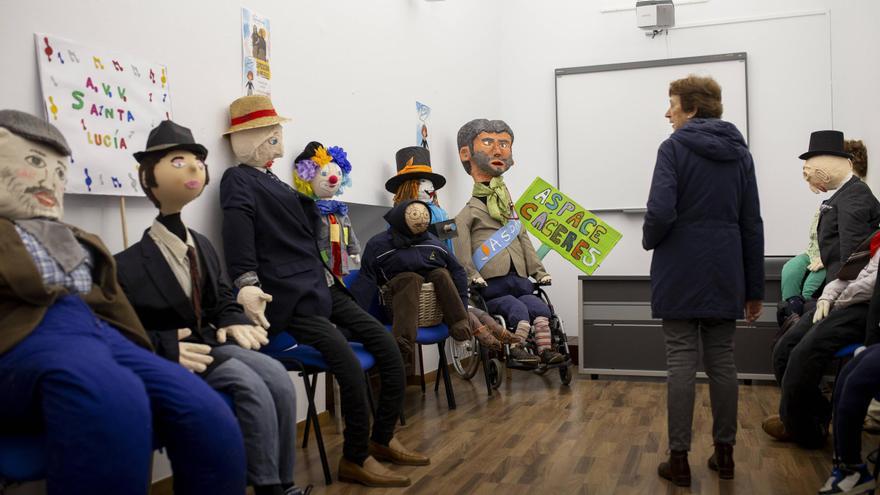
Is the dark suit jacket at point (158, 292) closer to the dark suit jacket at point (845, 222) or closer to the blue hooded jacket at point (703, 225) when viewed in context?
the blue hooded jacket at point (703, 225)

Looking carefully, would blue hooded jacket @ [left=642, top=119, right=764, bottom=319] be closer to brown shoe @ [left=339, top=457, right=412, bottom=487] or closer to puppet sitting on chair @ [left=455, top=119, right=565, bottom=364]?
brown shoe @ [left=339, top=457, right=412, bottom=487]

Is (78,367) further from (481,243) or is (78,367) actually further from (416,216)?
(481,243)

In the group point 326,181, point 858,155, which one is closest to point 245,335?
point 326,181

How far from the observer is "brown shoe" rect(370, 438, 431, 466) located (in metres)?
3.37

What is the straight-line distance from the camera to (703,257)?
3.04m

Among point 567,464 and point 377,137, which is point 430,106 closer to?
point 377,137

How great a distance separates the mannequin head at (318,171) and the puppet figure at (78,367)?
168cm

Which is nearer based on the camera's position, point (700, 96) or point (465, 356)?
point (700, 96)

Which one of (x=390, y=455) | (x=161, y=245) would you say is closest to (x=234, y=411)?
(x=161, y=245)

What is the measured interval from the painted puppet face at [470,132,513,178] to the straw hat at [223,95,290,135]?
2.42 metres

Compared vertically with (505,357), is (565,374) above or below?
below

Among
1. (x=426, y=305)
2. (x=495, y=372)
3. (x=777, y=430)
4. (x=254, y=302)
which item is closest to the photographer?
(x=254, y=302)

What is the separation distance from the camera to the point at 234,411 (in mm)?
2328

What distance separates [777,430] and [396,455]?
1.65m
